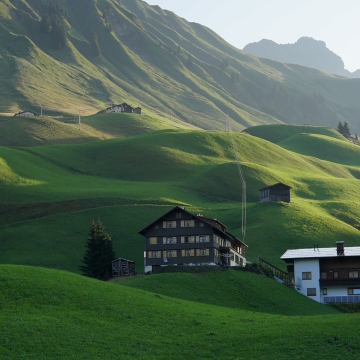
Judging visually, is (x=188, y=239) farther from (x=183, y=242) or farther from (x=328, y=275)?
(x=328, y=275)

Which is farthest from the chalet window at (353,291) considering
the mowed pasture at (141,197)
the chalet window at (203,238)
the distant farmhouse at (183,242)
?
the chalet window at (203,238)

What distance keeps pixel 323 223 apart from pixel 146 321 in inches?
2970

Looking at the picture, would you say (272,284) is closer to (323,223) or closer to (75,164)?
(323,223)

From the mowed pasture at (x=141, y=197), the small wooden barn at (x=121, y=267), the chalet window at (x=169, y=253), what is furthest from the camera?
the mowed pasture at (x=141, y=197)

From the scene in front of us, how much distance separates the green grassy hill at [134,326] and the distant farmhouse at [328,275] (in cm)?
2388

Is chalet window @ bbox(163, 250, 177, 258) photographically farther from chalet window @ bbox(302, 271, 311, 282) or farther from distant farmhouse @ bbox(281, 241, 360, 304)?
chalet window @ bbox(302, 271, 311, 282)

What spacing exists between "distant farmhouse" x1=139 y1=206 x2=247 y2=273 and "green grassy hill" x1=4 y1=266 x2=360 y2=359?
26.6 meters

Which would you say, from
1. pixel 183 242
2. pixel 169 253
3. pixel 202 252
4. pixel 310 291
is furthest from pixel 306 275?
pixel 169 253

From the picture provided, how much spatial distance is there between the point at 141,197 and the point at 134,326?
85595 millimetres

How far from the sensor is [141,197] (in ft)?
454

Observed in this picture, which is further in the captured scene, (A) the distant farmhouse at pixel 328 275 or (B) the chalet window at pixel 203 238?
(B) the chalet window at pixel 203 238

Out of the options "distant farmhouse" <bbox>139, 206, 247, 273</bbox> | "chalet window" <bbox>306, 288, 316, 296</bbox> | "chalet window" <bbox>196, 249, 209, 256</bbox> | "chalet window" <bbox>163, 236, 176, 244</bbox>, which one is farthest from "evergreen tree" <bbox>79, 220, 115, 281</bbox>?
"chalet window" <bbox>306, 288, 316, 296</bbox>

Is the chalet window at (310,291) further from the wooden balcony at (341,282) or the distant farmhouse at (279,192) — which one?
the distant farmhouse at (279,192)

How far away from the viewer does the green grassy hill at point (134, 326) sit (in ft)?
154
